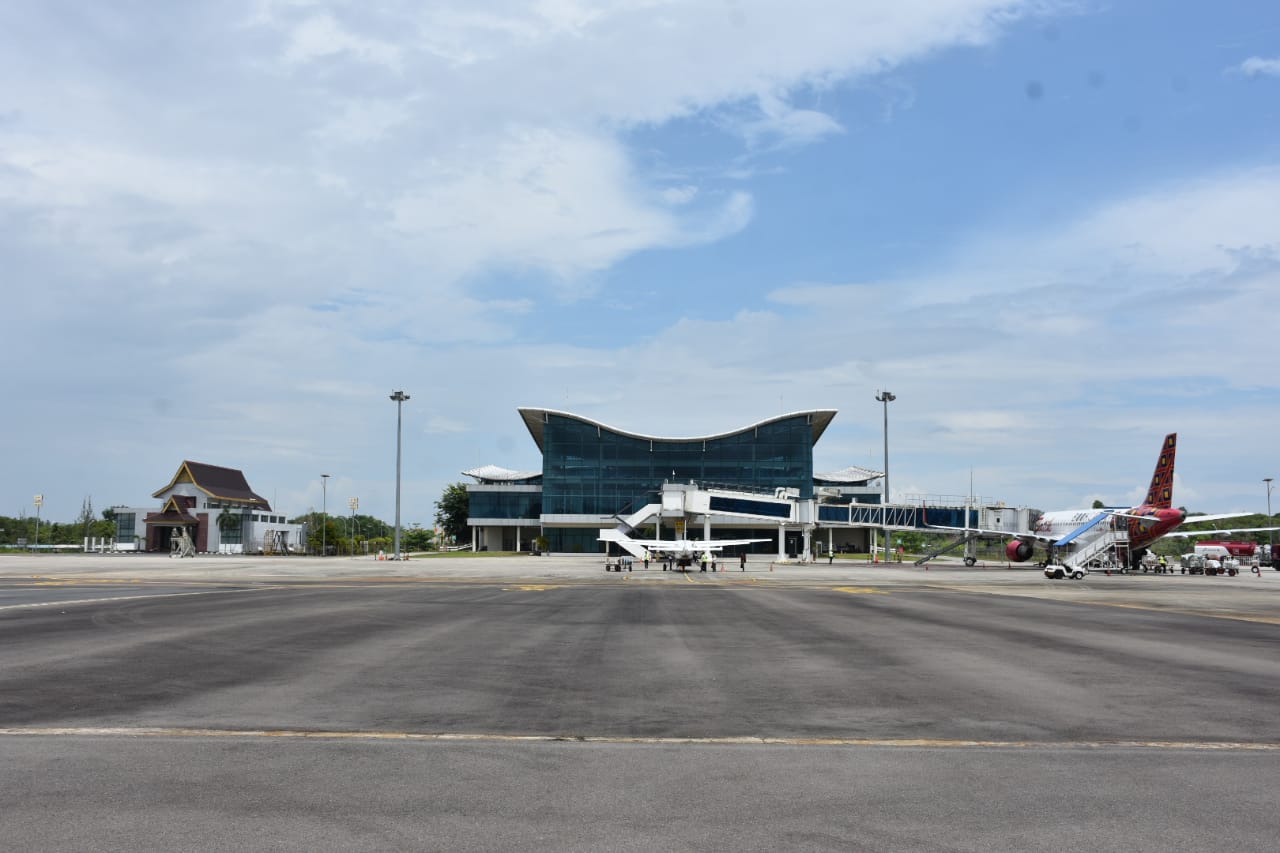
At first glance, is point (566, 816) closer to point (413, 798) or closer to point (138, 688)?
point (413, 798)

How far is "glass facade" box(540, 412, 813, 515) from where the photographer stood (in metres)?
128

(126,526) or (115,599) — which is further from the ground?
(115,599)

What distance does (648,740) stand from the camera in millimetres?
9352

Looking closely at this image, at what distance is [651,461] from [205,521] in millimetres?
57903

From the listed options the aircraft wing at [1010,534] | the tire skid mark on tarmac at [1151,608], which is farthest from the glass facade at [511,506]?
the tire skid mark on tarmac at [1151,608]

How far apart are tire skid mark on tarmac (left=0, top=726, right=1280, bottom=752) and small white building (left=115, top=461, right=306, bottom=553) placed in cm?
11192

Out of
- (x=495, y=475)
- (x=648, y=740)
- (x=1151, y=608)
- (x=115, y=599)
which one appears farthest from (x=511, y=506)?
(x=648, y=740)

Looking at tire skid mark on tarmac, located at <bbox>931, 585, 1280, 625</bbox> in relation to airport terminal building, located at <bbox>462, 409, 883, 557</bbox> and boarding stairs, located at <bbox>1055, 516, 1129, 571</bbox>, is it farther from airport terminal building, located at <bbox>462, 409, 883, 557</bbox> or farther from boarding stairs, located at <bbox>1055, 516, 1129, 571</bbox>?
airport terminal building, located at <bbox>462, 409, 883, 557</bbox>

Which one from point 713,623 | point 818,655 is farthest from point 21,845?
point 713,623

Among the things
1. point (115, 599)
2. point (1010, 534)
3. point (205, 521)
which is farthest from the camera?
point (205, 521)

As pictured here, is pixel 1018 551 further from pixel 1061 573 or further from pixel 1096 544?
pixel 1061 573

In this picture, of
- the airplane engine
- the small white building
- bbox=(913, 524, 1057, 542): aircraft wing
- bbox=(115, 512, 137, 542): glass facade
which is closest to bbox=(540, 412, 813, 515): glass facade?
the small white building

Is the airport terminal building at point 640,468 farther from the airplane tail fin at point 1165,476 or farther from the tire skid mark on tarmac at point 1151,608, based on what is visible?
the tire skid mark on tarmac at point 1151,608

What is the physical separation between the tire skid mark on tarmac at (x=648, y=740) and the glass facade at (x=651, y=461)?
11820cm
